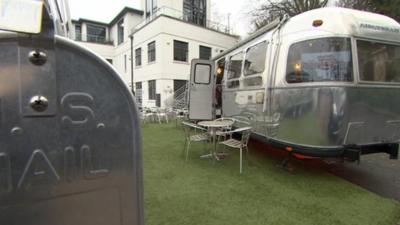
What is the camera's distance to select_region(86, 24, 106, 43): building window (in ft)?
89.7

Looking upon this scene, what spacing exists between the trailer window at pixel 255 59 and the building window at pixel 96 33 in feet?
81.2

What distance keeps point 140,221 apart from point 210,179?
135 inches

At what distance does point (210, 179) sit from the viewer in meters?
4.34

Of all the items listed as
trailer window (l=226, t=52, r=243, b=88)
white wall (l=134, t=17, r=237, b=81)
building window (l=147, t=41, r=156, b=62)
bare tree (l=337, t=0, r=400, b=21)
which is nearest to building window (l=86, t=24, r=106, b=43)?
white wall (l=134, t=17, r=237, b=81)

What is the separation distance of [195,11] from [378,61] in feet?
61.3

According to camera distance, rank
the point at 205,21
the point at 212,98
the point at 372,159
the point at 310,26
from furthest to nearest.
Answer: the point at 205,21 < the point at 212,98 < the point at 372,159 < the point at 310,26

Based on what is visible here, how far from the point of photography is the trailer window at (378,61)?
3.99 meters

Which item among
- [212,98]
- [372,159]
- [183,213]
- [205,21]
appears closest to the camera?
[183,213]

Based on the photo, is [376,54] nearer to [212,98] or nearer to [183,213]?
[183,213]

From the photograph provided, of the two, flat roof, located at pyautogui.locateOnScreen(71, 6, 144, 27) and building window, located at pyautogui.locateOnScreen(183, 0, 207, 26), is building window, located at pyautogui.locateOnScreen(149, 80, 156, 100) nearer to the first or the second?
building window, located at pyautogui.locateOnScreen(183, 0, 207, 26)

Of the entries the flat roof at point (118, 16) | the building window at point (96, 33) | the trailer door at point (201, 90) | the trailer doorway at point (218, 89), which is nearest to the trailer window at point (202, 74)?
the trailer door at point (201, 90)

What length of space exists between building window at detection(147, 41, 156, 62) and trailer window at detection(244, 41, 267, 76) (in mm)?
13255

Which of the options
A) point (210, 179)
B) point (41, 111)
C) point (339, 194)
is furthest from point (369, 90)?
point (41, 111)

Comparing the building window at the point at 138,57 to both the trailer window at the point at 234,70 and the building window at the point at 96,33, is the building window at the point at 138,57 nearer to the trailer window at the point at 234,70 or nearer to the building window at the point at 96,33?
the building window at the point at 96,33
